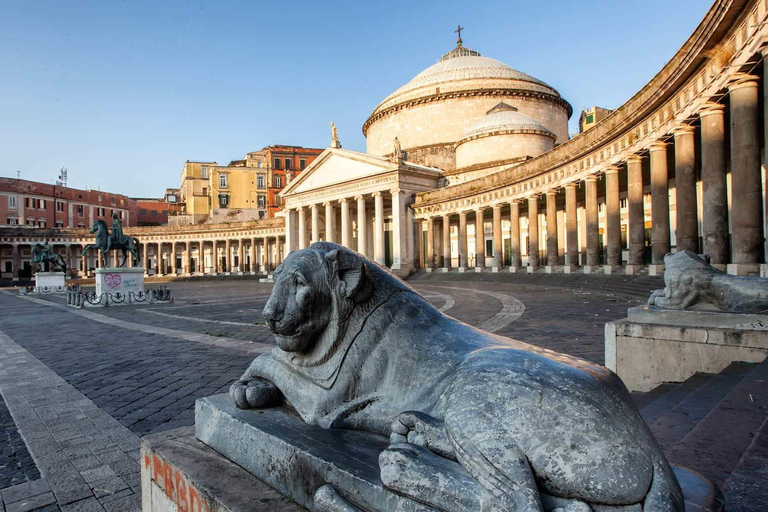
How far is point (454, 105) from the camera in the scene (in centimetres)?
4544

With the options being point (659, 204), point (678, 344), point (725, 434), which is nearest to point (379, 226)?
point (659, 204)

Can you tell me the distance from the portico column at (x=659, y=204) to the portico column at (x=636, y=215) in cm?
134

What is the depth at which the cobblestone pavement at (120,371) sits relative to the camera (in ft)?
10.7

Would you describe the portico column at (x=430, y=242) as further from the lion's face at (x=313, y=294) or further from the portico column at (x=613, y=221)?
the lion's face at (x=313, y=294)

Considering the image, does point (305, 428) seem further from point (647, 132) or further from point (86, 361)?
point (647, 132)

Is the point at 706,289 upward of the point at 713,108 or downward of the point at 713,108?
downward

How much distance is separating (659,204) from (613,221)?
3.33 m

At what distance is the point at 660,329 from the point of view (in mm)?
4648

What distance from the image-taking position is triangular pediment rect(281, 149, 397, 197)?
37281 millimetres

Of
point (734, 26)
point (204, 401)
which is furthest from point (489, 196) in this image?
point (204, 401)

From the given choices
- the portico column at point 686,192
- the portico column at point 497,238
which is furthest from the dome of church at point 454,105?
the portico column at point 686,192

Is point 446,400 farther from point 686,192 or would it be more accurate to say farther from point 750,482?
point 686,192

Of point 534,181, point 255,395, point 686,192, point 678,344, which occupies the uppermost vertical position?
point 534,181

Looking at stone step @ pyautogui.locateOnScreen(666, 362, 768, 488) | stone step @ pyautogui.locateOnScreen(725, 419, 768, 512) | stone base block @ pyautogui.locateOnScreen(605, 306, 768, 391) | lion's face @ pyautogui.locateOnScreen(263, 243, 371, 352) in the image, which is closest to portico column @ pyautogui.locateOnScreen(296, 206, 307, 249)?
stone base block @ pyautogui.locateOnScreen(605, 306, 768, 391)
